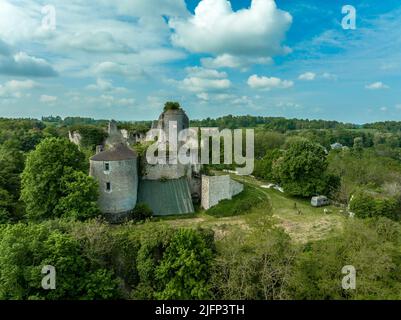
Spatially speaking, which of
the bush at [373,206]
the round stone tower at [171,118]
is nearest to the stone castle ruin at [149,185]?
the round stone tower at [171,118]

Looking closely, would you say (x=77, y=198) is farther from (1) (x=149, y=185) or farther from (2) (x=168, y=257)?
(1) (x=149, y=185)

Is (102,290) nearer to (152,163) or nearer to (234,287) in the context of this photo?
(234,287)

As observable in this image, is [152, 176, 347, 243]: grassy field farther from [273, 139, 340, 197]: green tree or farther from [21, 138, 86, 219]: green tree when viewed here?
[21, 138, 86, 219]: green tree

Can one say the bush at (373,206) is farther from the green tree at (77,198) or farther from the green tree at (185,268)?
the green tree at (77,198)

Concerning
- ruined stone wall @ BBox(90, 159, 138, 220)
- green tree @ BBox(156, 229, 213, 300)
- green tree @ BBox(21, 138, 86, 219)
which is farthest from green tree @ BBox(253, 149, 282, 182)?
green tree @ BBox(21, 138, 86, 219)

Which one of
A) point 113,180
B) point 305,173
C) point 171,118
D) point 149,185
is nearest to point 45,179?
point 113,180
